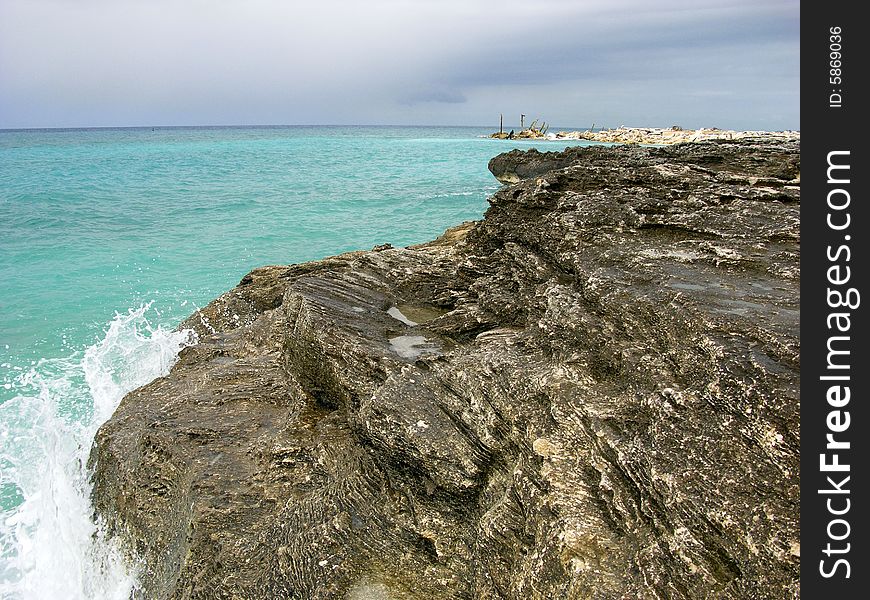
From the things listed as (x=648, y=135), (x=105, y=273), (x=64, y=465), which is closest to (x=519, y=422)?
(x=64, y=465)

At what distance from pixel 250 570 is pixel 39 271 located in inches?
750

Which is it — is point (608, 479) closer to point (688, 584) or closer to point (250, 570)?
point (688, 584)

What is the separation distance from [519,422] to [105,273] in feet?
62.1

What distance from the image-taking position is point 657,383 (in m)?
4.17

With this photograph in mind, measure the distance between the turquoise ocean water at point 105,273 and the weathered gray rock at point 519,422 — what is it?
161 centimetres

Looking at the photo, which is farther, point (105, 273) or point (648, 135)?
point (648, 135)

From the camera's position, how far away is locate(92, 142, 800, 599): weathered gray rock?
354 cm

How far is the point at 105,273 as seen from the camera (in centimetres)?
1906

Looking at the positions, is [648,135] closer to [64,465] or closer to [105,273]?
[105,273]

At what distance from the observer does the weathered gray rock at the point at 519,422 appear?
3.54m
